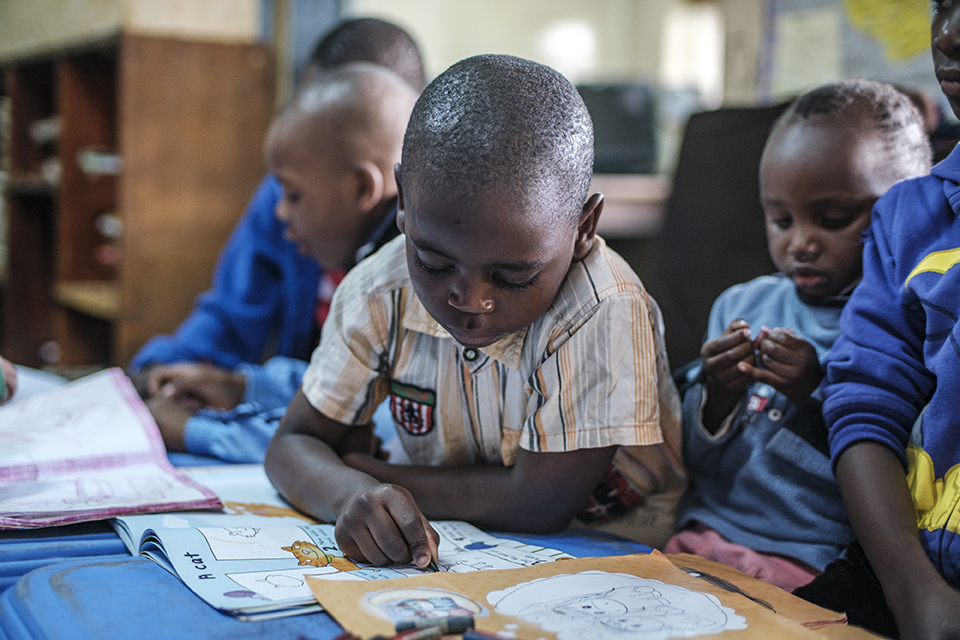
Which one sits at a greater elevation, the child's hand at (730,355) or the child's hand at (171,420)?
the child's hand at (730,355)

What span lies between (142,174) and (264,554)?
1752 mm

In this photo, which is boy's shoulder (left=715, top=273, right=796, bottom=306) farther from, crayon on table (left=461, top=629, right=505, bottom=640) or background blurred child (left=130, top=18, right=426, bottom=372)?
background blurred child (left=130, top=18, right=426, bottom=372)

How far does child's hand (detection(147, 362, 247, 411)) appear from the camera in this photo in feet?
4.78

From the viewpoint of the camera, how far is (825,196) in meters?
0.99

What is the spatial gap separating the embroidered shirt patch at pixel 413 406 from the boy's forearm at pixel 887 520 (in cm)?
44

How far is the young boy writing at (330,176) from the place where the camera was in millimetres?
1392

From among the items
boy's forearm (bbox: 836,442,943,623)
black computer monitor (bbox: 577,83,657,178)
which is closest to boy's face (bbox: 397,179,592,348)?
boy's forearm (bbox: 836,442,943,623)

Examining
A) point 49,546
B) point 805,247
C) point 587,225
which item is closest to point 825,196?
point 805,247

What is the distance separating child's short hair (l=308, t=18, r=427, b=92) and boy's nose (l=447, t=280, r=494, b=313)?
3.41 feet

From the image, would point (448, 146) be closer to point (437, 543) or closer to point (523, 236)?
point (523, 236)

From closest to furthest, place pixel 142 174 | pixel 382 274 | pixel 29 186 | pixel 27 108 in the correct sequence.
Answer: pixel 382 274, pixel 142 174, pixel 29 186, pixel 27 108

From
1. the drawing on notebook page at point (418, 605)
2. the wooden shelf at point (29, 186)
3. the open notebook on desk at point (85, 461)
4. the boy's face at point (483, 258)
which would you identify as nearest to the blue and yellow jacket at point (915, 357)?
the boy's face at point (483, 258)

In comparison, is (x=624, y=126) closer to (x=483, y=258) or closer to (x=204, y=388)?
(x=204, y=388)

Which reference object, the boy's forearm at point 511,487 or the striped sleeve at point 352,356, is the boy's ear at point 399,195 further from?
the boy's forearm at point 511,487
